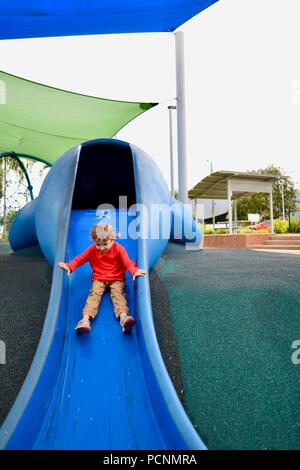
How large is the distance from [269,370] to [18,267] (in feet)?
13.8

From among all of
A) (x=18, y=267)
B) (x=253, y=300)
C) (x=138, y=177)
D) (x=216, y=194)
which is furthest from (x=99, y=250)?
(x=216, y=194)

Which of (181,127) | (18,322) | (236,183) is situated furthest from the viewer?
(236,183)

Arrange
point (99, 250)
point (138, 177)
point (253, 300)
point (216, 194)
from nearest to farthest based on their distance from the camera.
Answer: point (99, 250) < point (253, 300) < point (138, 177) < point (216, 194)

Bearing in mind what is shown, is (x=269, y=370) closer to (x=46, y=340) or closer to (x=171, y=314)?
(x=171, y=314)

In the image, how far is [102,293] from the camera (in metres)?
3.24

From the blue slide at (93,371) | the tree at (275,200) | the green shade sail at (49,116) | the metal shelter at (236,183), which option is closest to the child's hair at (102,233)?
the blue slide at (93,371)

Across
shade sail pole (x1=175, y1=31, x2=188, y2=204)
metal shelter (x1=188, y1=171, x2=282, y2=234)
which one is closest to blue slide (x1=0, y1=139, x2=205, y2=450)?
shade sail pole (x1=175, y1=31, x2=188, y2=204)

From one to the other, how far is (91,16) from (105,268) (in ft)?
18.4

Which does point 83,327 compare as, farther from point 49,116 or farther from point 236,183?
point 236,183

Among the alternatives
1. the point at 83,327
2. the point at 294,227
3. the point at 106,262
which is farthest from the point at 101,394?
the point at 294,227

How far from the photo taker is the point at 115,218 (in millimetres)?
4531

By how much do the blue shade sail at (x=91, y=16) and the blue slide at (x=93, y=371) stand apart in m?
3.69

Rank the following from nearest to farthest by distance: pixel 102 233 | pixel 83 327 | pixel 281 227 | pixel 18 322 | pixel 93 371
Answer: pixel 93 371
pixel 83 327
pixel 102 233
pixel 18 322
pixel 281 227

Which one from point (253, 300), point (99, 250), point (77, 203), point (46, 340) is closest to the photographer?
point (46, 340)
